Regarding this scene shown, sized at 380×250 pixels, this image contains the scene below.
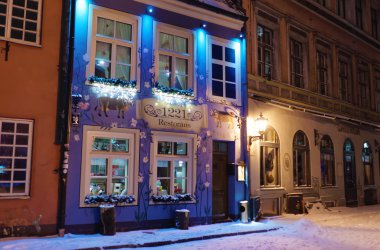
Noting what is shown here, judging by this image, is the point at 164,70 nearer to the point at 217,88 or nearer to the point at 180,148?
the point at 217,88

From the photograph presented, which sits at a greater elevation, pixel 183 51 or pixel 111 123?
pixel 183 51

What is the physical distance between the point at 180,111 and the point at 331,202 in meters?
9.45

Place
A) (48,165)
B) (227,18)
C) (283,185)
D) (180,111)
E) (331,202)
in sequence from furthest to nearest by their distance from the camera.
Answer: (331,202)
(283,185)
(227,18)
(180,111)
(48,165)

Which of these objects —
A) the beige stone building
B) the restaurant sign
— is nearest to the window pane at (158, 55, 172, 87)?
the restaurant sign

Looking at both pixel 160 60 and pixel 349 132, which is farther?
pixel 349 132

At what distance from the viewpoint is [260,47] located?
1630cm

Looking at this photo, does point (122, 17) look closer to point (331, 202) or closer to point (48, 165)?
point (48, 165)

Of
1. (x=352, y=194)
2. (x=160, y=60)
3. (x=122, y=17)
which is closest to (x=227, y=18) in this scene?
(x=160, y=60)

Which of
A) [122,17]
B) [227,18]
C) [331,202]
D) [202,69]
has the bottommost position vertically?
[331,202]

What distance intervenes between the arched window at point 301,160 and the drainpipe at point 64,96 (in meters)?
9.71

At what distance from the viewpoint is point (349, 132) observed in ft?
67.5

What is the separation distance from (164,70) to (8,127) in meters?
4.85

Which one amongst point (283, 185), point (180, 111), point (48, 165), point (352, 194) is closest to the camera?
point (48, 165)

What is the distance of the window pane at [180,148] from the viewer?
12.6 m
